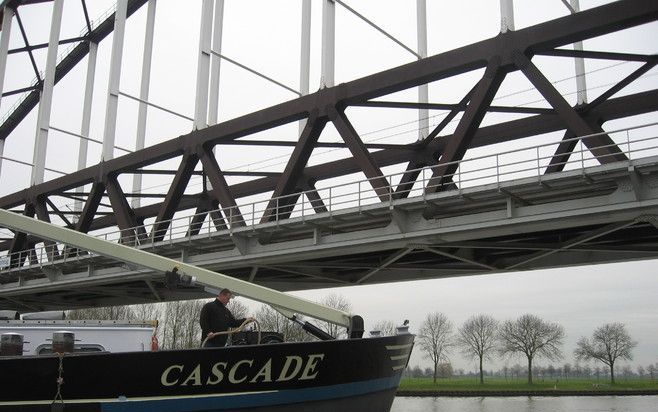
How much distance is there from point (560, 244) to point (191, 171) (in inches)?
889

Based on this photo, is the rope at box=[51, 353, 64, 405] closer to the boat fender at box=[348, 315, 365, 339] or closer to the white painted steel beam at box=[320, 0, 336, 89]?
the boat fender at box=[348, 315, 365, 339]

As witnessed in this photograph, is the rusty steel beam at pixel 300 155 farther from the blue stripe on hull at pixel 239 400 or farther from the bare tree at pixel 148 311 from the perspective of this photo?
the bare tree at pixel 148 311

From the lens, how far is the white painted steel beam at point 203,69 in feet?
146

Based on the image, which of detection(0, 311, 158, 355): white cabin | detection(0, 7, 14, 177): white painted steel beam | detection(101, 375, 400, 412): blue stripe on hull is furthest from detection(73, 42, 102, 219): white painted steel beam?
detection(101, 375, 400, 412): blue stripe on hull

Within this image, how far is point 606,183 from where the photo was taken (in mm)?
23984

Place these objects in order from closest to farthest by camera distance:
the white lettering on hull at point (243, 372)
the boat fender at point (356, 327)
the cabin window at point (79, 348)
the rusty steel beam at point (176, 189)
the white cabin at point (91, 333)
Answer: the white lettering on hull at point (243, 372) → the boat fender at point (356, 327) → the cabin window at point (79, 348) → the white cabin at point (91, 333) → the rusty steel beam at point (176, 189)

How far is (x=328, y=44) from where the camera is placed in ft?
127

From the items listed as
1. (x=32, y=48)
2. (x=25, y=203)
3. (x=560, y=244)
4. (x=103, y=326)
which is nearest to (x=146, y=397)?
(x=103, y=326)

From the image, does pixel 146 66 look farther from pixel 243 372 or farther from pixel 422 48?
pixel 243 372

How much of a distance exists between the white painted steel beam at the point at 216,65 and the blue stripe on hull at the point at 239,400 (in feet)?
110

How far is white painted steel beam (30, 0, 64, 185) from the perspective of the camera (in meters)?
60.0

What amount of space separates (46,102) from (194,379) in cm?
5668

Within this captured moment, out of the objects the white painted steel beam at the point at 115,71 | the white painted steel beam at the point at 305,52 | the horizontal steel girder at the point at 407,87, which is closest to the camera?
the horizontal steel girder at the point at 407,87

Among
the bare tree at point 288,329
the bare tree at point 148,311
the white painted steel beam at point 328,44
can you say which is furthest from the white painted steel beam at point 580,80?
the bare tree at point 148,311
